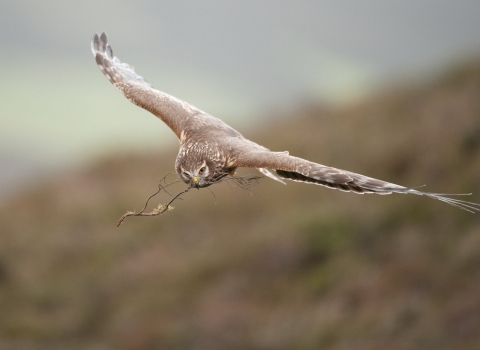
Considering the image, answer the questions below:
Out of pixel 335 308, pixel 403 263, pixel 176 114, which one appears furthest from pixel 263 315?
pixel 176 114

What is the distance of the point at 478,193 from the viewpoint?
67.4 feet

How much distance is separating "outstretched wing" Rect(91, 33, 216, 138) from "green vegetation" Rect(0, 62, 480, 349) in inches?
373

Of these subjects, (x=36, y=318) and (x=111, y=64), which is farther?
(x=36, y=318)

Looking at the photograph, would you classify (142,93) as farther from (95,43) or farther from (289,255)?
(289,255)

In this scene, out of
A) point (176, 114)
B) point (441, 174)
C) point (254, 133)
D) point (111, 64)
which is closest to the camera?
point (176, 114)

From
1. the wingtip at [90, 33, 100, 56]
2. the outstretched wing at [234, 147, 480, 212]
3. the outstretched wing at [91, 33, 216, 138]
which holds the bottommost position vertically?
the outstretched wing at [234, 147, 480, 212]

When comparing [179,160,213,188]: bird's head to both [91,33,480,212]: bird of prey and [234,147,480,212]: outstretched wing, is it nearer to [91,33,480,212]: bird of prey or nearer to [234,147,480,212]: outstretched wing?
[91,33,480,212]: bird of prey

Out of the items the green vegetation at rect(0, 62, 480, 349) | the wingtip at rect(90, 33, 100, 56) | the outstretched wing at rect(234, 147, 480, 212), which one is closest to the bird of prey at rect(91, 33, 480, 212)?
the outstretched wing at rect(234, 147, 480, 212)

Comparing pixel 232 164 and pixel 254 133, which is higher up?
pixel 254 133

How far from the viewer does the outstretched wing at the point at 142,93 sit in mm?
10451

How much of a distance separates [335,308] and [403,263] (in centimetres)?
225

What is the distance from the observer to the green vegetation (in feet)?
65.7

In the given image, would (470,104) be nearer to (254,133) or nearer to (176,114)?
(254,133)

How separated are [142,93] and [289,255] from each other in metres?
13.2
